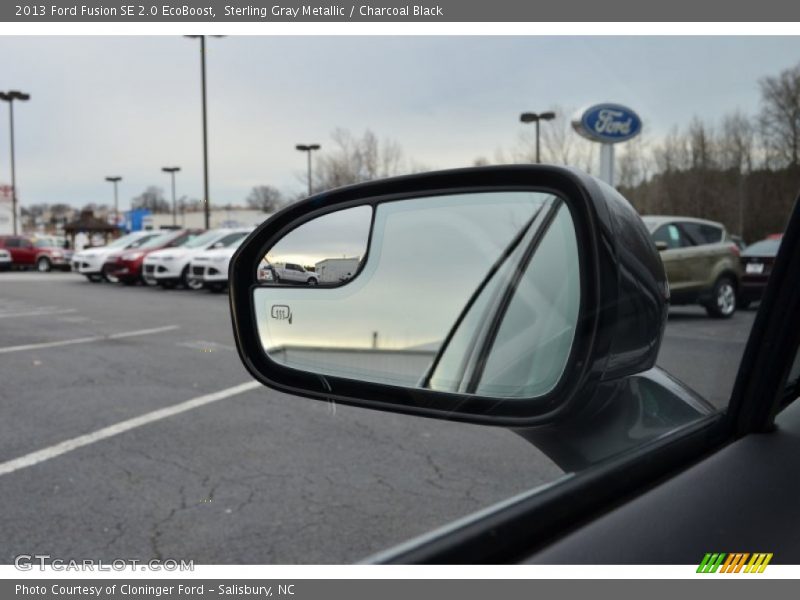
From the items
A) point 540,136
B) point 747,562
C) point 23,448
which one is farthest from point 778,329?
A: point 23,448

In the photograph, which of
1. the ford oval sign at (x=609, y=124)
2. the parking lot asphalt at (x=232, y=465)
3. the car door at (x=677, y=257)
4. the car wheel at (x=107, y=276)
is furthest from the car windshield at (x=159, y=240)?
the car door at (x=677, y=257)

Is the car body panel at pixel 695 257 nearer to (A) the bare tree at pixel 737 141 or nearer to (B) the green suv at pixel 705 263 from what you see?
Result: (B) the green suv at pixel 705 263

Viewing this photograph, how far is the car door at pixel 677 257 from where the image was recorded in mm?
1306

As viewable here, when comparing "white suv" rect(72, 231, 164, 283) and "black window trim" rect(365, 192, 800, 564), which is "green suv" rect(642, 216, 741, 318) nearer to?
"black window trim" rect(365, 192, 800, 564)

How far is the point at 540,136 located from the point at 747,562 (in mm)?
1086

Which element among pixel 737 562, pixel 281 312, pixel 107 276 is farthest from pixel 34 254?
pixel 737 562

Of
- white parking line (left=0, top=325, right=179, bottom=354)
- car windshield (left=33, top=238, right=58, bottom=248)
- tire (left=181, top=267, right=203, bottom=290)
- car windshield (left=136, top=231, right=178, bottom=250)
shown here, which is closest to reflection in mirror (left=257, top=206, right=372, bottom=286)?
white parking line (left=0, top=325, right=179, bottom=354)

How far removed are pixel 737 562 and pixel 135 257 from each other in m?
20.1

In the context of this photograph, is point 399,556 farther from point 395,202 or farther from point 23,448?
point 23,448

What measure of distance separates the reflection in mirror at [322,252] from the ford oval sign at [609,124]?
649 mm

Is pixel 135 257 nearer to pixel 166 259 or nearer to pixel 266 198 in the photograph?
pixel 166 259

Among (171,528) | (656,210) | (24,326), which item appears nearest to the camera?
(656,210)

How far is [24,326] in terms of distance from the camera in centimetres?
1006

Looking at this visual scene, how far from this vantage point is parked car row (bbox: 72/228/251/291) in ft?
48.4
